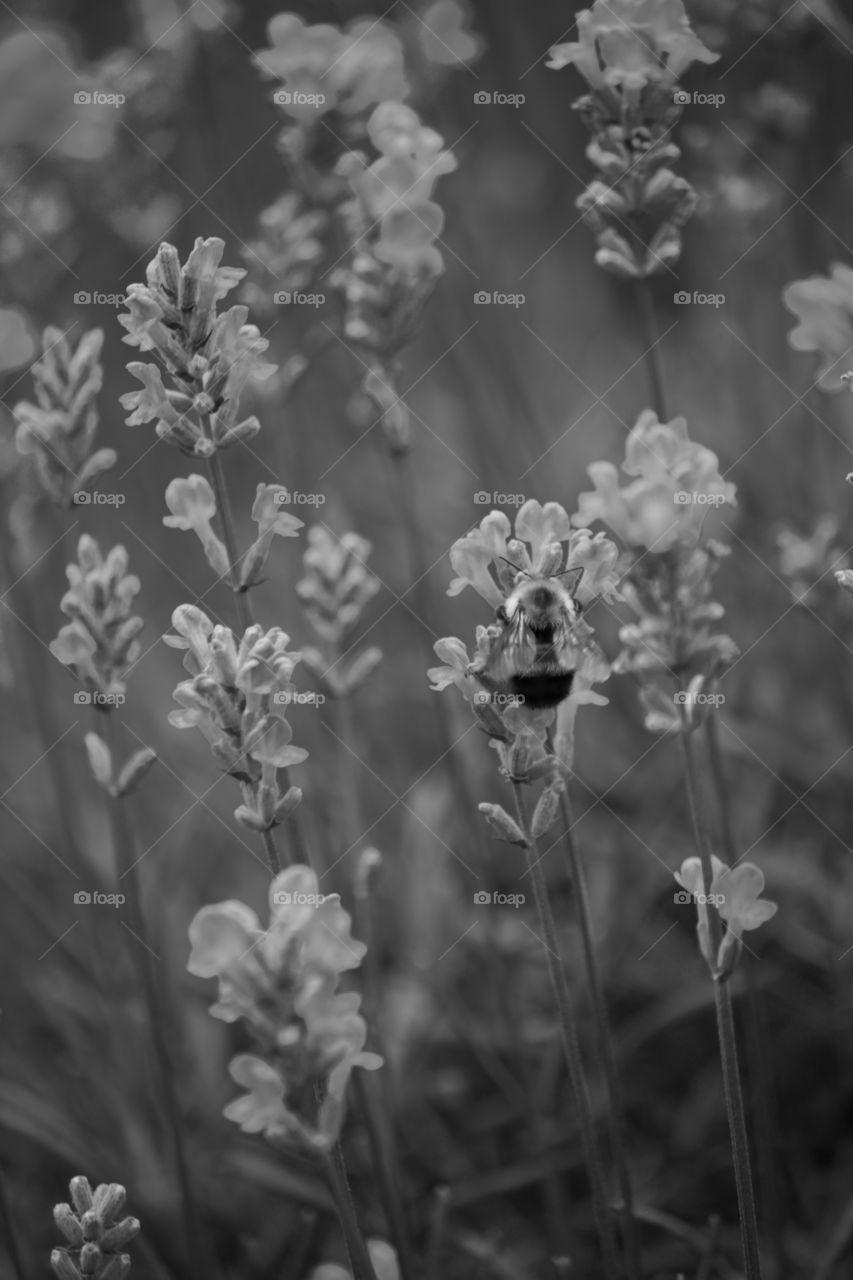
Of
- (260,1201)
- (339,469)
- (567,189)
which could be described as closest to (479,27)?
(567,189)

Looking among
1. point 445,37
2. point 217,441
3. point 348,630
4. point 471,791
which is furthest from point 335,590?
point 445,37

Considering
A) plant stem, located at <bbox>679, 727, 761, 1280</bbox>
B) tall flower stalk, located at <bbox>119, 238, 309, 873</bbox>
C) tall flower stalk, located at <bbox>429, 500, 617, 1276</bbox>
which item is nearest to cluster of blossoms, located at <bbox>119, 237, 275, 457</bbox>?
tall flower stalk, located at <bbox>119, 238, 309, 873</bbox>

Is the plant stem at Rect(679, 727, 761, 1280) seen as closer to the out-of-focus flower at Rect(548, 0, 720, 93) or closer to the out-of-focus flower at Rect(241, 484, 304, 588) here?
the out-of-focus flower at Rect(241, 484, 304, 588)

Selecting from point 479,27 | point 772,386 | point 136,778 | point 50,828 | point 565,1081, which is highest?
point 479,27

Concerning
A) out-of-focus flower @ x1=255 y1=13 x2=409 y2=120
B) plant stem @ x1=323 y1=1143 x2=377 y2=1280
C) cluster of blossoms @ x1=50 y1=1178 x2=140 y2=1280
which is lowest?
cluster of blossoms @ x1=50 y1=1178 x2=140 y2=1280

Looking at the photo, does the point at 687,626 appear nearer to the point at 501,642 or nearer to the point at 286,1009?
the point at 501,642

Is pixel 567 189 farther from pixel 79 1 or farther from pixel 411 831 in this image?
pixel 411 831
